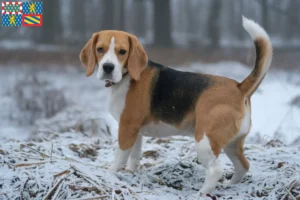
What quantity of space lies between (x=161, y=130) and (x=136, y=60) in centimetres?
48

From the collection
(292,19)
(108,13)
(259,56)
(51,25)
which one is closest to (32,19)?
(51,25)

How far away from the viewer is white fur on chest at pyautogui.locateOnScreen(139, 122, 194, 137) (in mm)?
2824

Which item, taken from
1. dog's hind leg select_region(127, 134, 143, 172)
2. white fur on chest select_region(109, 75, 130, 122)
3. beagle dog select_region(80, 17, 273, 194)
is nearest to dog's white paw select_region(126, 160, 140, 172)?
dog's hind leg select_region(127, 134, 143, 172)

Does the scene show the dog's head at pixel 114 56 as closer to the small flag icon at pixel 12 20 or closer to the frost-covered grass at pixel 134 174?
the frost-covered grass at pixel 134 174

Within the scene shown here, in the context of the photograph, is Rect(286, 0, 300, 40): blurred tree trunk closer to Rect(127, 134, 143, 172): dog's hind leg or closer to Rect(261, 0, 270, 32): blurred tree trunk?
Rect(261, 0, 270, 32): blurred tree trunk

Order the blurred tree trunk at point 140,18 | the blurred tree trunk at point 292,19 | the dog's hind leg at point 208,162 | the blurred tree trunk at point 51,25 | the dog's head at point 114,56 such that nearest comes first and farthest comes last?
the dog's hind leg at point 208,162
the dog's head at point 114,56
the blurred tree trunk at point 51,25
the blurred tree trunk at point 140,18
the blurred tree trunk at point 292,19

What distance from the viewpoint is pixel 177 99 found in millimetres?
2795

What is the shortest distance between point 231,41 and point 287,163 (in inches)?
72.0

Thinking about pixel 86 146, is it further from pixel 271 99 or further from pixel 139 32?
pixel 271 99

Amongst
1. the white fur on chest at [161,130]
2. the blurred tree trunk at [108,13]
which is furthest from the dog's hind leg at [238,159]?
the blurred tree trunk at [108,13]

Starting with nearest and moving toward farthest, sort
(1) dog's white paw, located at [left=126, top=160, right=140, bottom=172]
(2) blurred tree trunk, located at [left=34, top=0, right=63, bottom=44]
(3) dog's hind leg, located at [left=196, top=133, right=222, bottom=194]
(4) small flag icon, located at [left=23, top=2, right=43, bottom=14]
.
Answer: (3) dog's hind leg, located at [left=196, top=133, right=222, bottom=194] < (1) dog's white paw, located at [left=126, top=160, right=140, bottom=172] < (4) small flag icon, located at [left=23, top=2, right=43, bottom=14] < (2) blurred tree trunk, located at [left=34, top=0, right=63, bottom=44]

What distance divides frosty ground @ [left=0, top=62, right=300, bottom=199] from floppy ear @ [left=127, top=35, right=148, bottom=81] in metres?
0.62

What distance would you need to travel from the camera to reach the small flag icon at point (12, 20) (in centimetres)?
401

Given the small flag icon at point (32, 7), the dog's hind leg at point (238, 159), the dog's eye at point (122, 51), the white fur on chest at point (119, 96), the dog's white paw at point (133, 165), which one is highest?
the small flag icon at point (32, 7)
